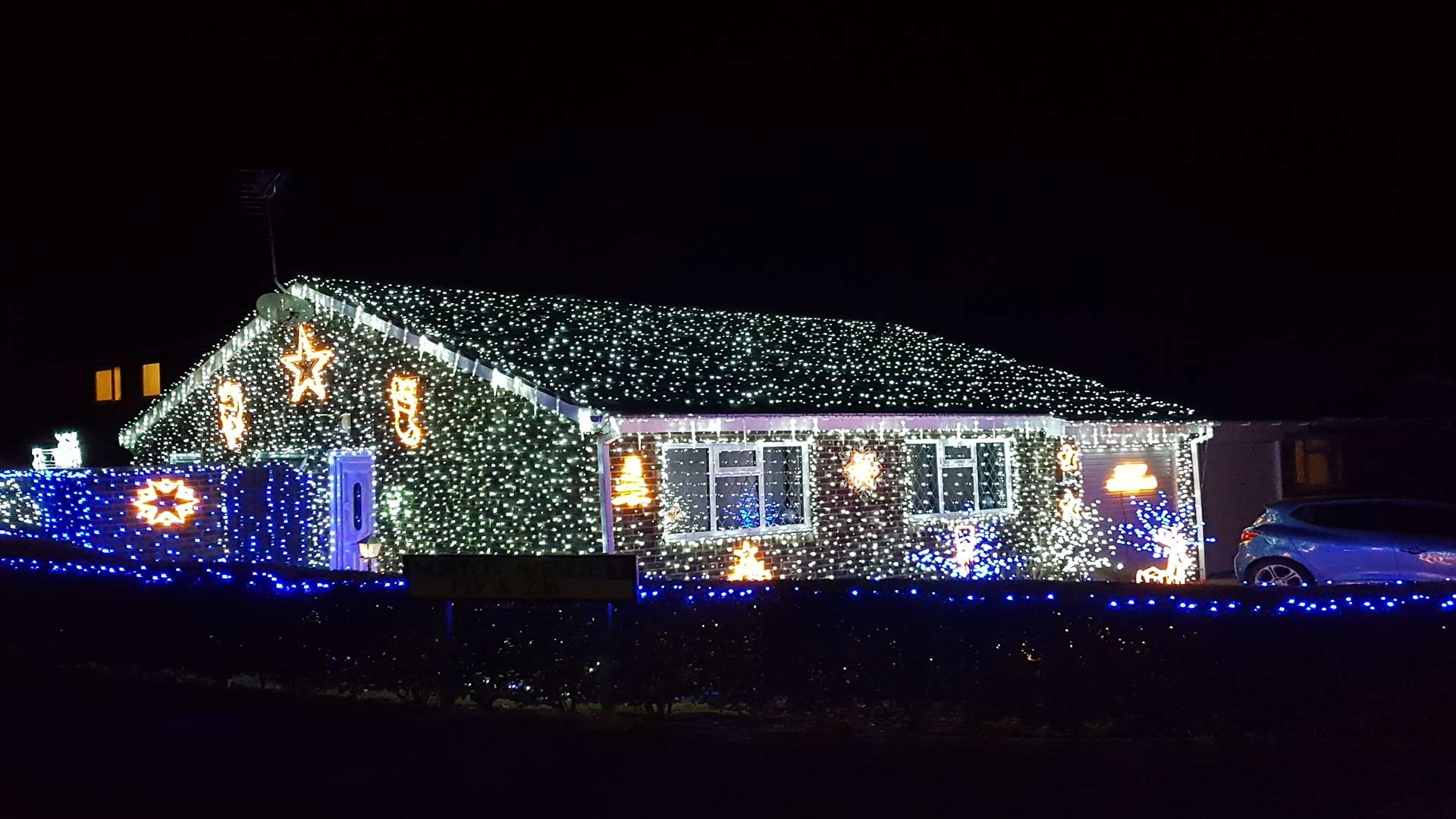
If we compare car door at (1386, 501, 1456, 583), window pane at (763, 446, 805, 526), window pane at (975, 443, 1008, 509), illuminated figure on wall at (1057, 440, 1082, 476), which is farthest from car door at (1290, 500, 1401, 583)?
window pane at (763, 446, 805, 526)

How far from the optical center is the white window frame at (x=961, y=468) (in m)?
17.3

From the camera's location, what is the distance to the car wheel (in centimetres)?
1631

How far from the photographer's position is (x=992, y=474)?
18.5 metres

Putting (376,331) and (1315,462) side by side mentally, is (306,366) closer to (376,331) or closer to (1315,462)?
(376,331)

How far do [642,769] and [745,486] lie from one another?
317 inches

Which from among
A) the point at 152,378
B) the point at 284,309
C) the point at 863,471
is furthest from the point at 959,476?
the point at 152,378

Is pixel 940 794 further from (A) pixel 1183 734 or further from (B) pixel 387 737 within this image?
(B) pixel 387 737

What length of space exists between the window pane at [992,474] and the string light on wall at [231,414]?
9.94 m

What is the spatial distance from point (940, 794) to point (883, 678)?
1.97 metres

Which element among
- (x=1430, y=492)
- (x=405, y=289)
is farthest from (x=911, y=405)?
(x=1430, y=492)

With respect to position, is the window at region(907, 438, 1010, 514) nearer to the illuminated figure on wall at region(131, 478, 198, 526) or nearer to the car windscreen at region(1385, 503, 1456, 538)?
the car windscreen at region(1385, 503, 1456, 538)

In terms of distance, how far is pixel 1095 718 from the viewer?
9406 millimetres

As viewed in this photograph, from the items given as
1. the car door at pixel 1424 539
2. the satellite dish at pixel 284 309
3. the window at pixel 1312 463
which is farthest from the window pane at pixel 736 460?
the window at pixel 1312 463

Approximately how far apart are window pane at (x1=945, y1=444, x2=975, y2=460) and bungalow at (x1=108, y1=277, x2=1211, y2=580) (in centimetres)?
2
